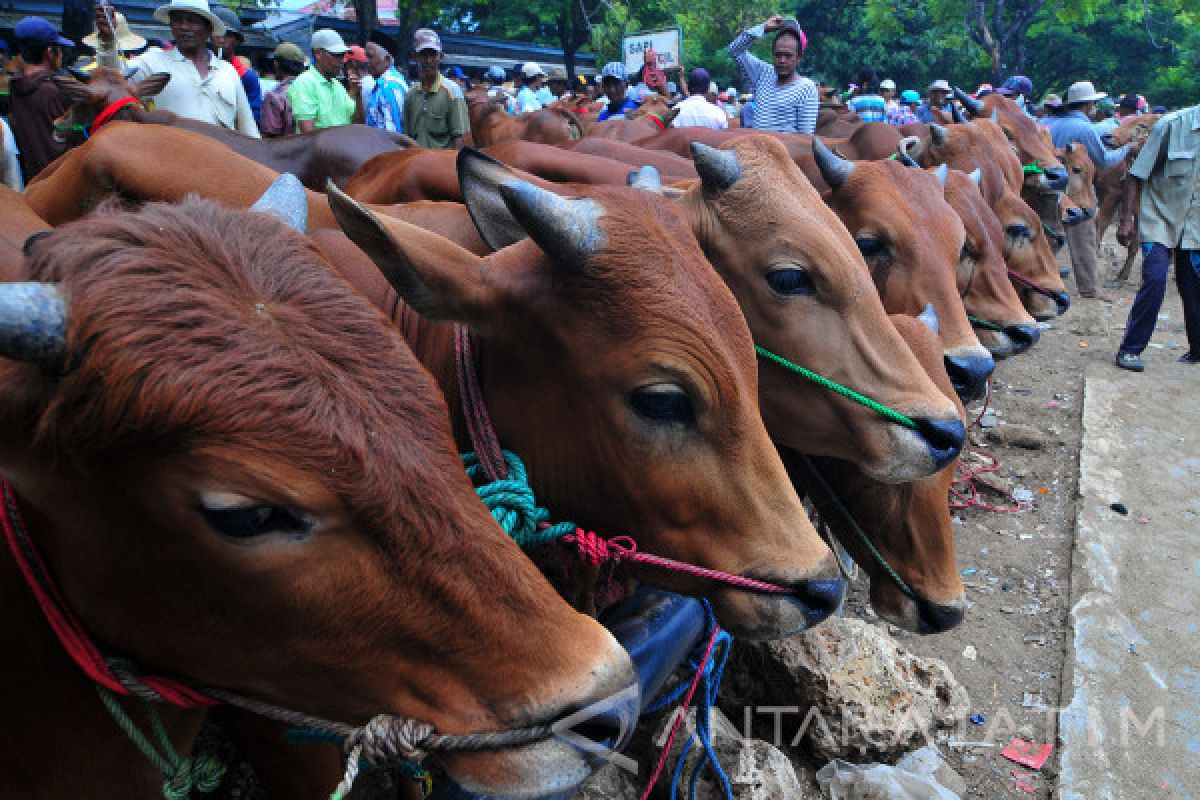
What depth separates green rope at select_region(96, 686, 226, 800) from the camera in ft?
5.27

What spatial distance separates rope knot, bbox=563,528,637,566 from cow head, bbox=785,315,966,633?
1527 millimetres

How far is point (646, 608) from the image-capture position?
102 inches

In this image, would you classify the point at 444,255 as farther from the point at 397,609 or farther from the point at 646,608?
the point at 646,608

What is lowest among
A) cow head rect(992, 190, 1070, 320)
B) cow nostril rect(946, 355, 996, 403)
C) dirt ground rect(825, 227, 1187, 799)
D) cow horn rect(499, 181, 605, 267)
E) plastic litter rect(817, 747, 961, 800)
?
dirt ground rect(825, 227, 1187, 799)

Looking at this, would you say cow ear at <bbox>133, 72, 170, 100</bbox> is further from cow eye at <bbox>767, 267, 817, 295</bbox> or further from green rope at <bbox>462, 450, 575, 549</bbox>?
green rope at <bbox>462, 450, 575, 549</bbox>

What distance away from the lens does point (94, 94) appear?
5.65 m

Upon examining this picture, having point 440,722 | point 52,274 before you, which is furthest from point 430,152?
point 440,722

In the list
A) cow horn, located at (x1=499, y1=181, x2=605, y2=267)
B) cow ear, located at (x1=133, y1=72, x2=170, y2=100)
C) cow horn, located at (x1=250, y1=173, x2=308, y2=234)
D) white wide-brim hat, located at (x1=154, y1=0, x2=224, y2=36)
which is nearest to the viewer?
cow horn, located at (x1=250, y1=173, x2=308, y2=234)

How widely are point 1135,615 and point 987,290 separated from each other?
2093 mm

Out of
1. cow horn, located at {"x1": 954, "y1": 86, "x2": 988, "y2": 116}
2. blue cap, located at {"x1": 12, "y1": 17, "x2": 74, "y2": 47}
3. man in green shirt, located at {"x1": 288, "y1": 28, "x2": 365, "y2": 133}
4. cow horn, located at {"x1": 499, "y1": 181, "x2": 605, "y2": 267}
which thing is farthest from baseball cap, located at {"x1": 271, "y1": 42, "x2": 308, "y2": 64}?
cow horn, located at {"x1": 499, "y1": 181, "x2": 605, "y2": 267}

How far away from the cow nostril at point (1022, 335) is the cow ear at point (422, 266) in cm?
413

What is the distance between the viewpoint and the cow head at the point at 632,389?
2.12m

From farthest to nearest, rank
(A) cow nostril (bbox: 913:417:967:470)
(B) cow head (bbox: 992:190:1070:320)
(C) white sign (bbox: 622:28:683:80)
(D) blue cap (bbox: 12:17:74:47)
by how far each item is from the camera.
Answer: (C) white sign (bbox: 622:28:683:80) → (D) blue cap (bbox: 12:17:74:47) → (B) cow head (bbox: 992:190:1070:320) → (A) cow nostril (bbox: 913:417:967:470)

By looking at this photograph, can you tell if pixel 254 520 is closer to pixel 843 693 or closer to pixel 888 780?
pixel 843 693
